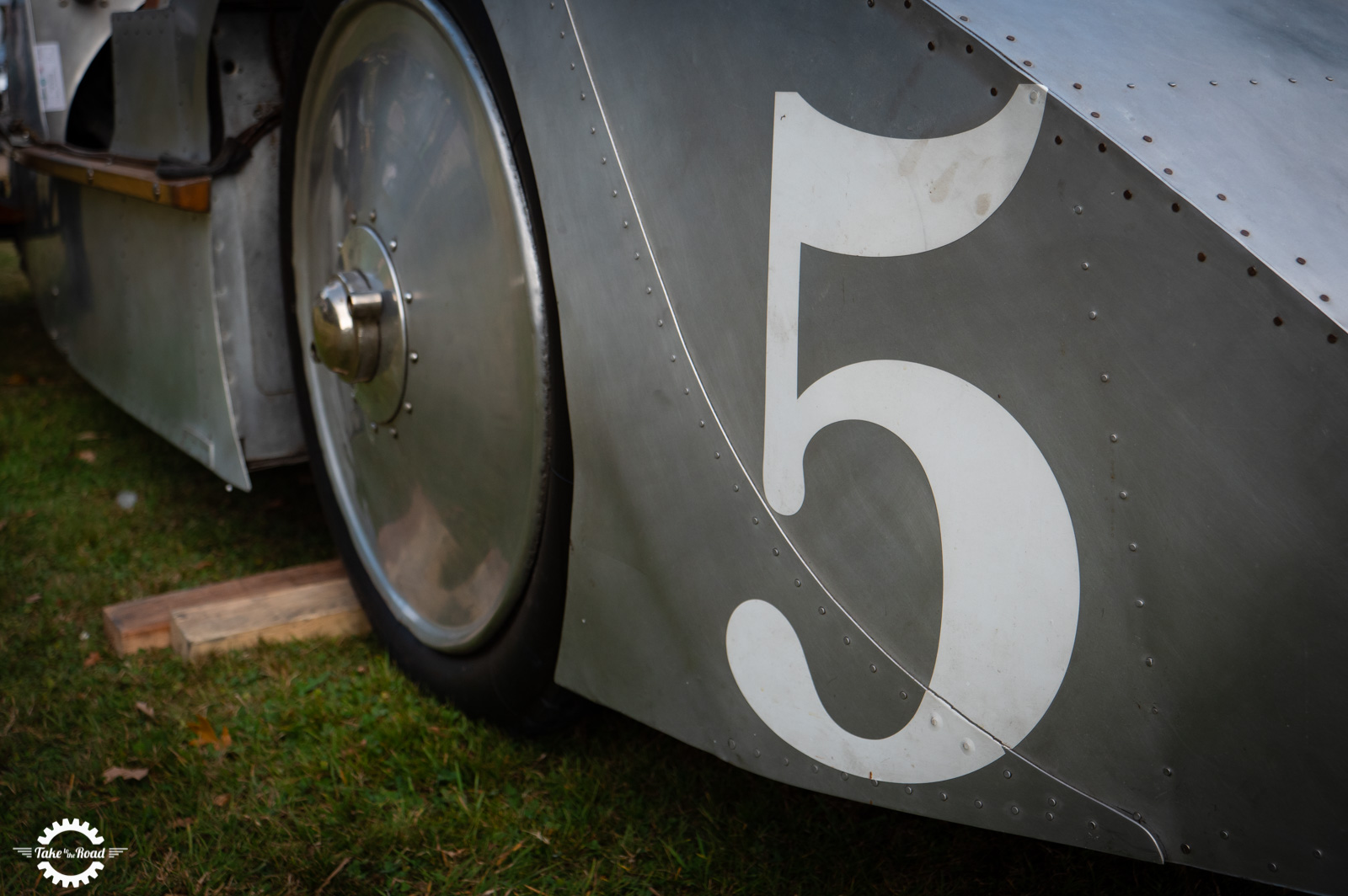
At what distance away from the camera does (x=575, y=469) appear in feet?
5.08

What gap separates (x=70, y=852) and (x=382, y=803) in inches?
18.9

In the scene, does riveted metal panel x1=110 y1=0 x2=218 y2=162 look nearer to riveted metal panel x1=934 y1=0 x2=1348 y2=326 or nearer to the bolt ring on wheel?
the bolt ring on wheel

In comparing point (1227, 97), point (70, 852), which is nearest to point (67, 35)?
point (70, 852)

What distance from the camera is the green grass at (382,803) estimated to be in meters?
1.67

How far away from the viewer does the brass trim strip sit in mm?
2219

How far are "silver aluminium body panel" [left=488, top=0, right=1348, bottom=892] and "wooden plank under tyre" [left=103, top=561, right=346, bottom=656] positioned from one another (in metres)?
1.31

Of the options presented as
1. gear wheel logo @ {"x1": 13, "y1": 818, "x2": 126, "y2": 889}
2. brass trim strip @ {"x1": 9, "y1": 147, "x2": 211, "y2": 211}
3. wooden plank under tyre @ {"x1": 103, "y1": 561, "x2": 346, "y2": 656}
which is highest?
brass trim strip @ {"x1": 9, "y1": 147, "x2": 211, "y2": 211}

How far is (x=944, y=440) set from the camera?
1.10m

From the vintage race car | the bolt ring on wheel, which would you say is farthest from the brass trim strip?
the vintage race car

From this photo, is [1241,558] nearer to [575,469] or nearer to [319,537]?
[575,469]

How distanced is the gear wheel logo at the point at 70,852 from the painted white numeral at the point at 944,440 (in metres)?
1.19

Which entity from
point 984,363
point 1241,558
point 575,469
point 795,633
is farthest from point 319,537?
point 1241,558

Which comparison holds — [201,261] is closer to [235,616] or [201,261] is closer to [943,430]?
[235,616]

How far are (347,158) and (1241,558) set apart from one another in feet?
5.55
